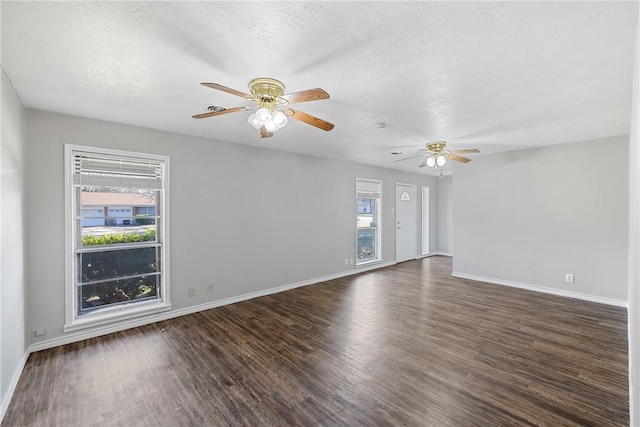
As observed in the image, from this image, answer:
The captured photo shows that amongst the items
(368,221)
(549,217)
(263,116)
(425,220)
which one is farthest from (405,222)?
(263,116)

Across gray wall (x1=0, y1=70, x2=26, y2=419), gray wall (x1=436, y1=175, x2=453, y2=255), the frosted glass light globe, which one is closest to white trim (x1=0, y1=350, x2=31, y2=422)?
gray wall (x1=0, y1=70, x2=26, y2=419)

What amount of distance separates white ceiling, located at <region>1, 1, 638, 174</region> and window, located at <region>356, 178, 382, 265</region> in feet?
10.8

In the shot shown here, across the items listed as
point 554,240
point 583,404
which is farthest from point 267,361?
point 554,240

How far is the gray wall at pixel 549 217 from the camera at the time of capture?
402 centimetres

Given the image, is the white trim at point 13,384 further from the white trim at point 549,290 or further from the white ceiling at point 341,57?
the white trim at point 549,290

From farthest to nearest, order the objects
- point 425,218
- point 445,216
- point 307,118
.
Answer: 1. point 445,216
2. point 425,218
3. point 307,118

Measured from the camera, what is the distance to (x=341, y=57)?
186 centimetres

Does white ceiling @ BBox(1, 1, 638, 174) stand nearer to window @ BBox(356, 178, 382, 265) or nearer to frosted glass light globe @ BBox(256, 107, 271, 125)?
frosted glass light globe @ BBox(256, 107, 271, 125)

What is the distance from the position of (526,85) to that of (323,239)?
3976mm

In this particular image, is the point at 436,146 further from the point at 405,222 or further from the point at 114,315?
the point at 114,315

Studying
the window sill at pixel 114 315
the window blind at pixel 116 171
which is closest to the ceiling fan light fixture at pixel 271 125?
the window blind at pixel 116 171

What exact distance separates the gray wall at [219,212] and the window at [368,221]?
31 cm

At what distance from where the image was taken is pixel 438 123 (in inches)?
128

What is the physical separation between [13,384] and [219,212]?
2557 mm
